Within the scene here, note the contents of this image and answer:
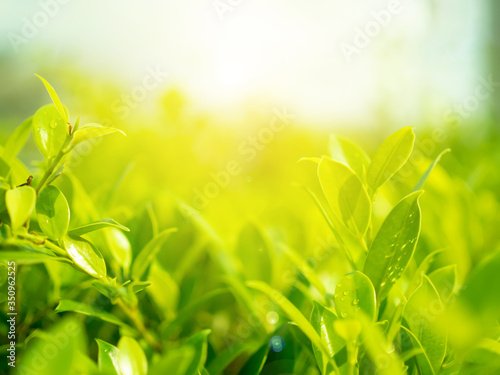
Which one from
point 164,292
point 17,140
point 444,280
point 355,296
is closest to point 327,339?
point 355,296

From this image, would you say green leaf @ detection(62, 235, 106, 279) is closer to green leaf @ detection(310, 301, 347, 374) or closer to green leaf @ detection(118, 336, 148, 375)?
green leaf @ detection(118, 336, 148, 375)

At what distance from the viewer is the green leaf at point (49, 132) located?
0.43 m

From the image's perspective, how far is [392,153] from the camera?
0.44 m

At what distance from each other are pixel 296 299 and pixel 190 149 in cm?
100

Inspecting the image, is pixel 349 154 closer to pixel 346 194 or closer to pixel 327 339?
pixel 346 194

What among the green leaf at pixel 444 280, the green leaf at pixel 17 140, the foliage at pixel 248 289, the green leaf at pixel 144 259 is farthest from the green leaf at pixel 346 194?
the green leaf at pixel 17 140

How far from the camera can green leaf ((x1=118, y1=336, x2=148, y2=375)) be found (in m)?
0.40

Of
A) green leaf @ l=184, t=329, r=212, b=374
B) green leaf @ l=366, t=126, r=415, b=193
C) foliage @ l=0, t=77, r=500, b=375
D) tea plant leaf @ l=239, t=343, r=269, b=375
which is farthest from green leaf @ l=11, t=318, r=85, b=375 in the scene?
green leaf @ l=366, t=126, r=415, b=193

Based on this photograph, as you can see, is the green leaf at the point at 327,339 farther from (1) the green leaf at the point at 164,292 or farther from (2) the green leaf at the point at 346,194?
(1) the green leaf at the point at 164,292

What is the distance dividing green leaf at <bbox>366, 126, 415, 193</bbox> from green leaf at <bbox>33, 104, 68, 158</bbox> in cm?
33

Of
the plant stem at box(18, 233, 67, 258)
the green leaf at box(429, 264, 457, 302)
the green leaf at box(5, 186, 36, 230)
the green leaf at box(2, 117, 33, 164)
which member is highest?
the green leaf at box(2, 117, 33, 164)

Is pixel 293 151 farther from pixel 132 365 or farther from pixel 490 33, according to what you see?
pixel 490 33

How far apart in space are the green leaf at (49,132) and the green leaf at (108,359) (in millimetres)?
197

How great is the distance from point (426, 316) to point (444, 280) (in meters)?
0.07
